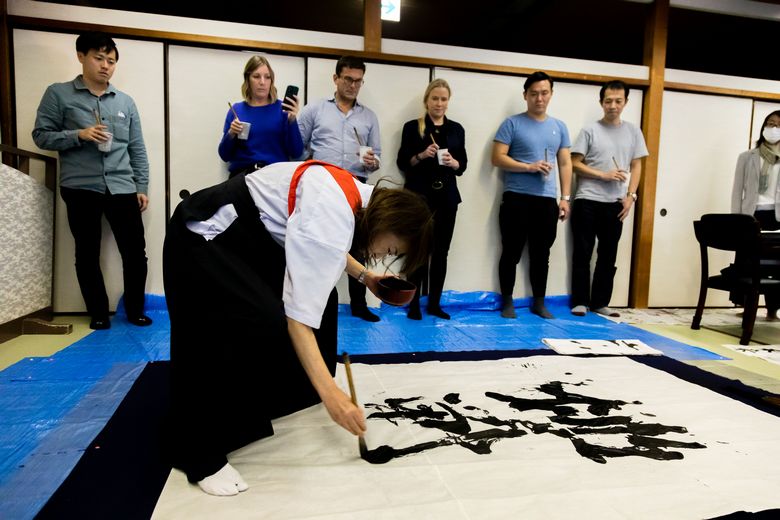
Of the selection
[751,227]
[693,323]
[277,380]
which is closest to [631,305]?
[693,323]

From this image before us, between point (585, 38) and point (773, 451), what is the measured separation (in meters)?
6.04

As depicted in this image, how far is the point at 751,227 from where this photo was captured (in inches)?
102

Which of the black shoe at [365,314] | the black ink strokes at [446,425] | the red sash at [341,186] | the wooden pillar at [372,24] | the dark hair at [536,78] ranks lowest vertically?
the black shoe at [365,314]

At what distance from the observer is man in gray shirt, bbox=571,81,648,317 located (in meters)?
3.37

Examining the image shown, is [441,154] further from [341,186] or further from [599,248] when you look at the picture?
[341,186]

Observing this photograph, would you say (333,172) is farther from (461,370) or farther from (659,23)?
(659,23)

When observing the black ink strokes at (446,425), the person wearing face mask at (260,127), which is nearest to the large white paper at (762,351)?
the black ink strokes at (446,425)

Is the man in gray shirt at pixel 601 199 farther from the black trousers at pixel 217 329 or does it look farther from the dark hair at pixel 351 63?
the black trousers at pixel 217 329

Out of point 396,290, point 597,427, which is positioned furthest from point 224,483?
point 597,427

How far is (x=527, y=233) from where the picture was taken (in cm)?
329

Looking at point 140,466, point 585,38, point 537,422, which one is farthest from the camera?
point 585,38

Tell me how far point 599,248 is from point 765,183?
123 cm

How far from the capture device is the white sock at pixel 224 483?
41.5 inches

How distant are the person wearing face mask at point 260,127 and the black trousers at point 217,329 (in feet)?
5.50
